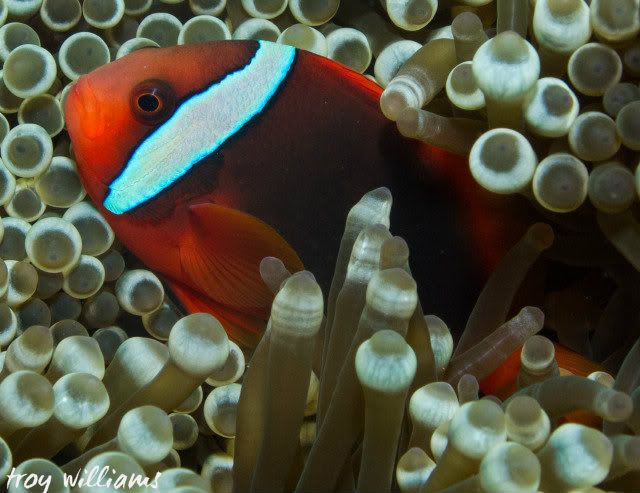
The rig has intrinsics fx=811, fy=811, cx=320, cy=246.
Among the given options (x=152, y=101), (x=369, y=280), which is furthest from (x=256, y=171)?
(x=369, y=280)

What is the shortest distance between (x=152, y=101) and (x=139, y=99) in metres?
0.02

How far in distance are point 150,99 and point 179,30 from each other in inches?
10.1

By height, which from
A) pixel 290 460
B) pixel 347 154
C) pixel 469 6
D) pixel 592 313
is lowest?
pixel 592 313

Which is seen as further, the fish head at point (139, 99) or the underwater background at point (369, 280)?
the fish head at point (139, 99)

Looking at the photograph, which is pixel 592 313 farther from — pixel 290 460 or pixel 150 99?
pixel 150 99

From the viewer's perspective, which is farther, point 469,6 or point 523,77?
point 469,6

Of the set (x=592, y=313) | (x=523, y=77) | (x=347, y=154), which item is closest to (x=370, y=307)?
(x=523, y=77)

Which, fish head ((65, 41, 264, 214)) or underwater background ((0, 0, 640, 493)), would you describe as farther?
fish head ((65, 41, 264, 214))

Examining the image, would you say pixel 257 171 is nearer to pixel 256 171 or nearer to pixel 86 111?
pixel 256 171

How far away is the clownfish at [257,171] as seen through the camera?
3.83 ft

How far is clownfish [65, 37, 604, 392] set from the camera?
3.83 ft

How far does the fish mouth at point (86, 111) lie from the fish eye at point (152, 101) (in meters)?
0.05

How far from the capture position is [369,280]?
82 centimetres

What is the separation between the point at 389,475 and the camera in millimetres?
797
